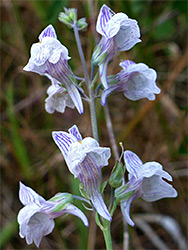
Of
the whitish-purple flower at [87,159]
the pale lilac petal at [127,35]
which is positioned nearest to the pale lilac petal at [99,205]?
the whitish-purple flower at [87,159]

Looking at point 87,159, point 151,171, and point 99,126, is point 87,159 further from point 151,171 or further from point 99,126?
point 99,126

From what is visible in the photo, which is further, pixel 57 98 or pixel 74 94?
pixel 57 98

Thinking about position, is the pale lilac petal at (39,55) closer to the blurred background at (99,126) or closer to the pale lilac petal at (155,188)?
the pale lilac petal at (155,188)

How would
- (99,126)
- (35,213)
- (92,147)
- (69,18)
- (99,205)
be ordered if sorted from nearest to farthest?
(92,147)
(99,205)
(35,213)
(69,18)
(99,126)

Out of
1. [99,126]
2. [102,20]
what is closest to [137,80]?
[102,20]

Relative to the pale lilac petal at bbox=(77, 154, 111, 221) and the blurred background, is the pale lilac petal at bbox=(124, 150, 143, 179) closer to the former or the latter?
the pale lilac petal at bbox=(77, 154, 111, 221)

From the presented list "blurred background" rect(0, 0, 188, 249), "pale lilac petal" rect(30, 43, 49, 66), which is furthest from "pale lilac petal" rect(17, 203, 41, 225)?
"blurred background" rect(0, 0, 188, 249)

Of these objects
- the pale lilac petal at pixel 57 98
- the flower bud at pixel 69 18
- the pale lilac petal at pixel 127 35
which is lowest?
the pale lilac petal at pixel 57 98

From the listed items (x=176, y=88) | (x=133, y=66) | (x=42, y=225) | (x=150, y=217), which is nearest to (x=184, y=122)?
(x=176, y=88)
